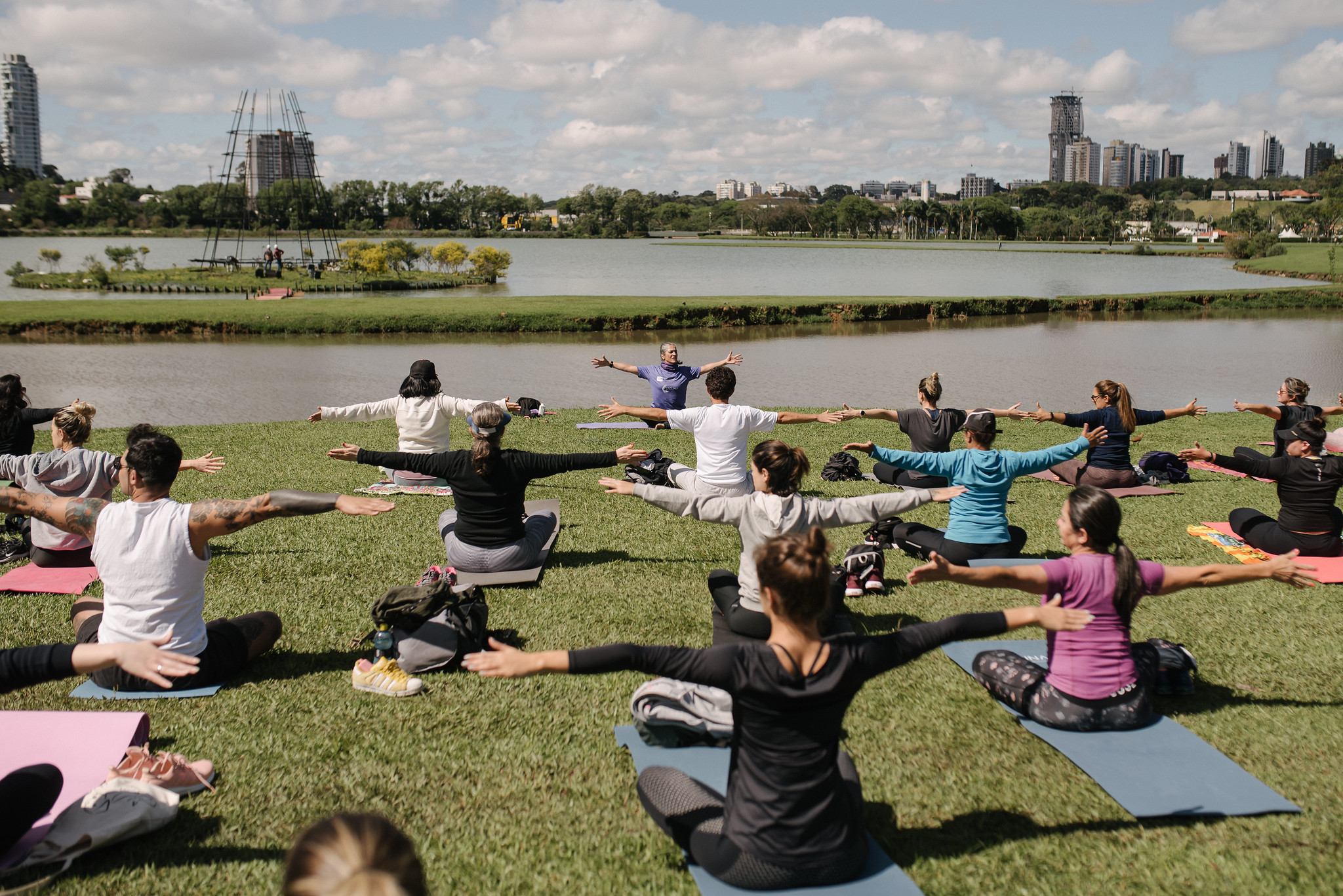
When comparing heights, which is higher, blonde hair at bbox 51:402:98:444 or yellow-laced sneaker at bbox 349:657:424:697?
blonde hair at bbox 51:402:98:444

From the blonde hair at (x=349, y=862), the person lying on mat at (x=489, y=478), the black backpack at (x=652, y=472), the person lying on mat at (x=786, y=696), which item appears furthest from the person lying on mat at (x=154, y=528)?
the black backpack at (x=652, y=472)

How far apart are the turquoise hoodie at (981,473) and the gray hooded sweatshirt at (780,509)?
157cm

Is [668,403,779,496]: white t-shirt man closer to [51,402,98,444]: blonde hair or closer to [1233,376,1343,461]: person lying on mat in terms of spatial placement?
[51,402,98,444]: blonde hair

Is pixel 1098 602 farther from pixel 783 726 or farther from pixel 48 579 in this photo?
pixel 48 579

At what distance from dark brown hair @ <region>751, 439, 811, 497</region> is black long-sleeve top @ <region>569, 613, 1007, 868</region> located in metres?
2.20

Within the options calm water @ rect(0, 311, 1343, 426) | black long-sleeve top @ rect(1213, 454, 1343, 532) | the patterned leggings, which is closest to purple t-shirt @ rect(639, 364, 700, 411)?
calm water @ rect(0, 311, 1343, 426)

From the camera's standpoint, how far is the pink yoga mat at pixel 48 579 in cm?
768

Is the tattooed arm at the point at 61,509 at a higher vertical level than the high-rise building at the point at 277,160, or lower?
lower

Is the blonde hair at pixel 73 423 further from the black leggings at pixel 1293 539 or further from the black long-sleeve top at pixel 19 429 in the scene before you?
the black leggings at pixel 1293 539

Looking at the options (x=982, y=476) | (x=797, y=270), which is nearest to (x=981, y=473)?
(x=982, y=476)

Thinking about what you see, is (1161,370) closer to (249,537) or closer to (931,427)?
(931,427)

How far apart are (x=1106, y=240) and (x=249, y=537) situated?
17602cm

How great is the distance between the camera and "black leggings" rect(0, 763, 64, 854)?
3889 millimetres

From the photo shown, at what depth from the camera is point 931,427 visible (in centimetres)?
1074
